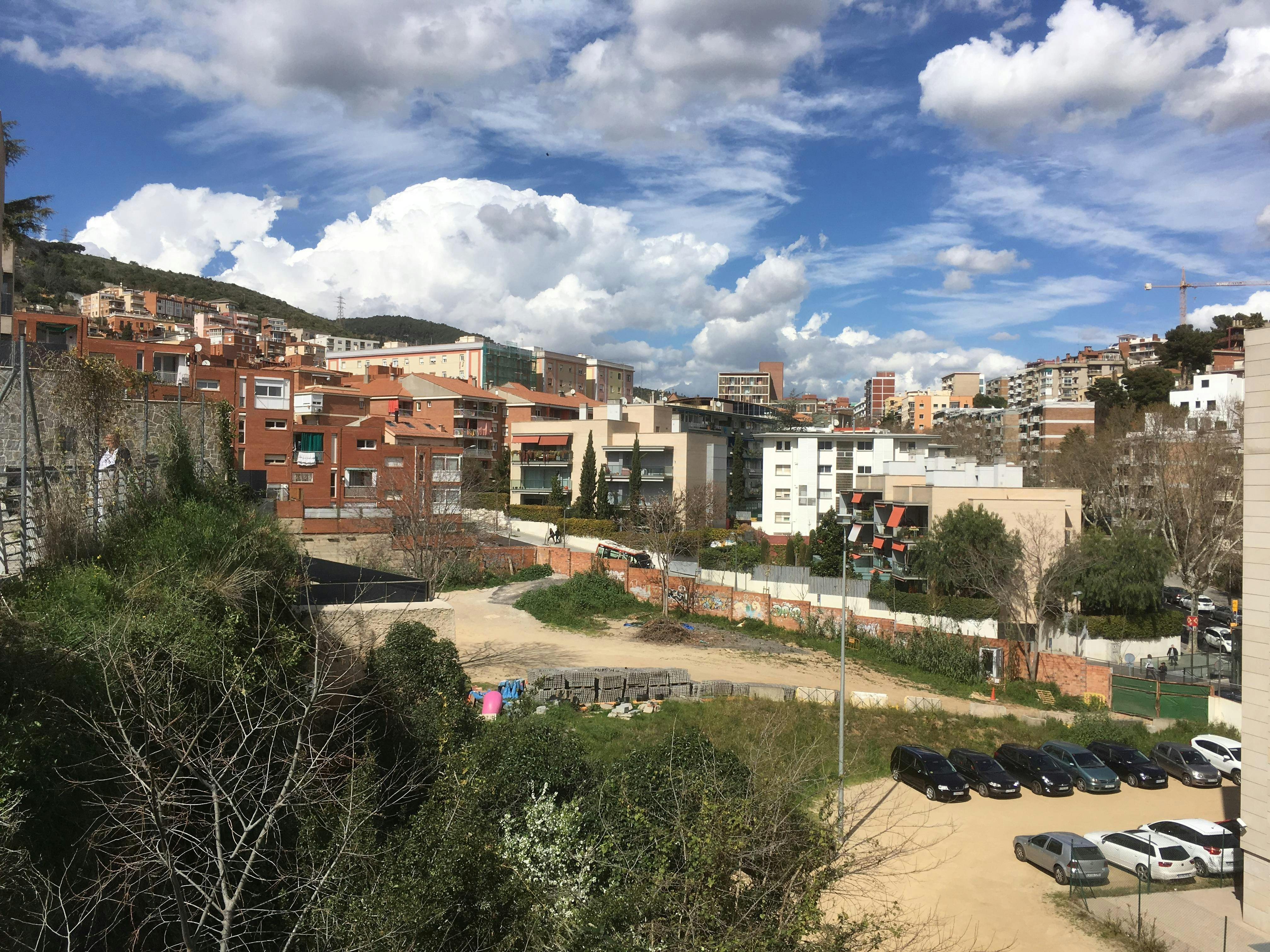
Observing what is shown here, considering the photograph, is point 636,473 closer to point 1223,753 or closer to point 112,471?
point 1223,753

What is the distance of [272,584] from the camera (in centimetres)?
1312

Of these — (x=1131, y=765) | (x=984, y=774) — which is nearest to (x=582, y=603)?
(x=984, y=774)

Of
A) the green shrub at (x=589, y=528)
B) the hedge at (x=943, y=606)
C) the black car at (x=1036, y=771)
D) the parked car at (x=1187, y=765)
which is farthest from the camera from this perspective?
the green shrub at (x=589, y=528)

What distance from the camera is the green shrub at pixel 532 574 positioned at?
128 feet

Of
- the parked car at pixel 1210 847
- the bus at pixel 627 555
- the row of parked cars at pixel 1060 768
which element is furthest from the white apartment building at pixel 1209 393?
the parked car at pixel 1210 847

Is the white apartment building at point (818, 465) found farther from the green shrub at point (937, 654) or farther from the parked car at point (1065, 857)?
the parked car at point (1065, 857)

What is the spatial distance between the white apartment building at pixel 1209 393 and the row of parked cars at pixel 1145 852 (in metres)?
43.1

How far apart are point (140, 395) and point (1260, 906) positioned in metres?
24.1

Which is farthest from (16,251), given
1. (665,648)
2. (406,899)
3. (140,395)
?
(406,899)

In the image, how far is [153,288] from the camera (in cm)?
11912

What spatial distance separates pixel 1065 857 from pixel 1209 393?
178ft

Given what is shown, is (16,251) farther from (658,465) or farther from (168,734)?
(658,465)

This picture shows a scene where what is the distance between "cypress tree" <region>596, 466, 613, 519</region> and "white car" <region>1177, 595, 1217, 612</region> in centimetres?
3135

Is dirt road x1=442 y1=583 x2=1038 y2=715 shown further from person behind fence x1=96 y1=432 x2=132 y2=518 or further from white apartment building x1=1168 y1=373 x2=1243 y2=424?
white apartment building x1=1168 y1=373 x2=1243 y2=424
